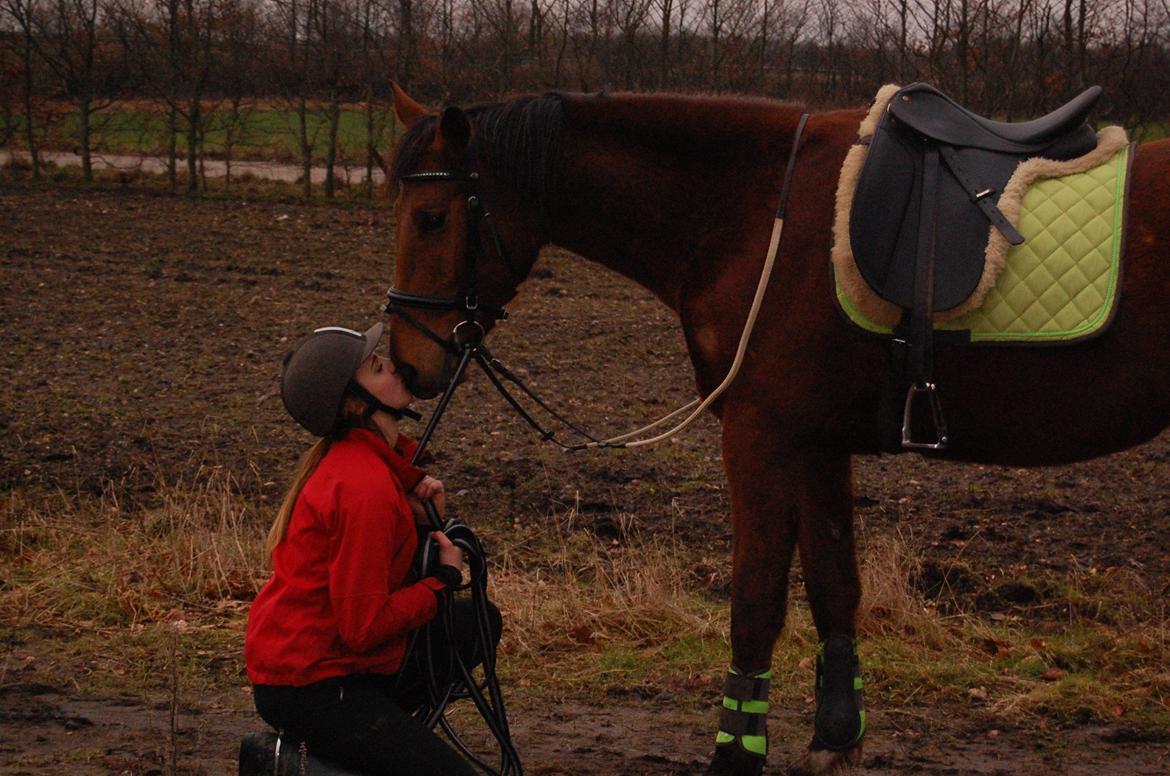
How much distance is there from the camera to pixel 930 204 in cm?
334

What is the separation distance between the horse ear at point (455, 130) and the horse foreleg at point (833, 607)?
1.38 meters

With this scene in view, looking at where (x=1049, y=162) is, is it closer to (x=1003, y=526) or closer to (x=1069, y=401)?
(x=1069, y=401)

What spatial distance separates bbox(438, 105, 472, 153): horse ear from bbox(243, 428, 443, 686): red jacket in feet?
3.43

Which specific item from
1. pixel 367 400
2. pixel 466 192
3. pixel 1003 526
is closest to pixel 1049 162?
pixel 466 192

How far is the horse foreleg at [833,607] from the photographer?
3645mm

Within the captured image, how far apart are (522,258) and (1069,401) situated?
1589mm

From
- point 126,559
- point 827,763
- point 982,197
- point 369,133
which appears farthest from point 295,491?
point 369,133

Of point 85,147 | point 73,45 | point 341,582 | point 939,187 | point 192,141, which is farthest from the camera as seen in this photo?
point 73,45

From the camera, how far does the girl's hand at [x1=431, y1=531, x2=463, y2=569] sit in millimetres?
3082

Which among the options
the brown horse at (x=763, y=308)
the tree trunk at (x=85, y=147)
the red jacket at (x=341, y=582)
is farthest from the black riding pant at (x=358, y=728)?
the tree trunk at (x=85, y=147)

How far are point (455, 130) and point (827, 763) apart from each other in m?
2.12

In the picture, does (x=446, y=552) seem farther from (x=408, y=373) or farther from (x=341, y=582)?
(x=408, y=373)

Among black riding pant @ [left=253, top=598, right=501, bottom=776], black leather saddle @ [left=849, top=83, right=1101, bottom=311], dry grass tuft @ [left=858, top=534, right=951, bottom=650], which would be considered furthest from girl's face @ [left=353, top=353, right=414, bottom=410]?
dry grass tuft @ [left=858, top=534, right=951, bottom=650]

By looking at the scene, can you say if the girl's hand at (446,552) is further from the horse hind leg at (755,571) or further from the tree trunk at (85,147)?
the tree trunk at (85,147)
